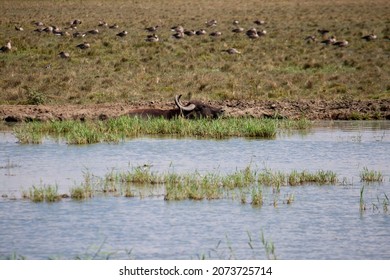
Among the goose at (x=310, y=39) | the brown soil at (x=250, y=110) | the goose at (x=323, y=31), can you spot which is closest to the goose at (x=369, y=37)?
the goose at (x=310, y=39)

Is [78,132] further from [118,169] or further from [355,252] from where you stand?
[355,252]

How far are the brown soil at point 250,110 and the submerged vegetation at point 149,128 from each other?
1.61 m

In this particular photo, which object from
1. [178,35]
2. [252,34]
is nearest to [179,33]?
[178,35]

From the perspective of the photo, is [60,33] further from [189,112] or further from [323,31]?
[189,112]

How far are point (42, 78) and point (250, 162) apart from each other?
12394 mm

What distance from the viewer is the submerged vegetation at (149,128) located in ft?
51.6

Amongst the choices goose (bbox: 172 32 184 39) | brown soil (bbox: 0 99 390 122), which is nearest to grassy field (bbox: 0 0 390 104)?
goose (bbox: 172 32 184 39)

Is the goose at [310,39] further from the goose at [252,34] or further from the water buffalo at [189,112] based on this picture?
the water buffalo at [189,112]

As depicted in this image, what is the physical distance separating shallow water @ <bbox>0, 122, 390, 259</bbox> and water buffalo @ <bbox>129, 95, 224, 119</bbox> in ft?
9.45

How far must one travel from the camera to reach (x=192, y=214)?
10.1 m

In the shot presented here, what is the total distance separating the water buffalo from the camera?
691 inches

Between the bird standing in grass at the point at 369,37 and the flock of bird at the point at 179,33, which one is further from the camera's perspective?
the bird standing in grass at the point at 369,37

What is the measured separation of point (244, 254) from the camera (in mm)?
8477

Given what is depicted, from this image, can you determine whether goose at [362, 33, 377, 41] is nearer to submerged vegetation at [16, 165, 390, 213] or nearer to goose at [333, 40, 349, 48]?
goose at [333, 40, 349, 48]
